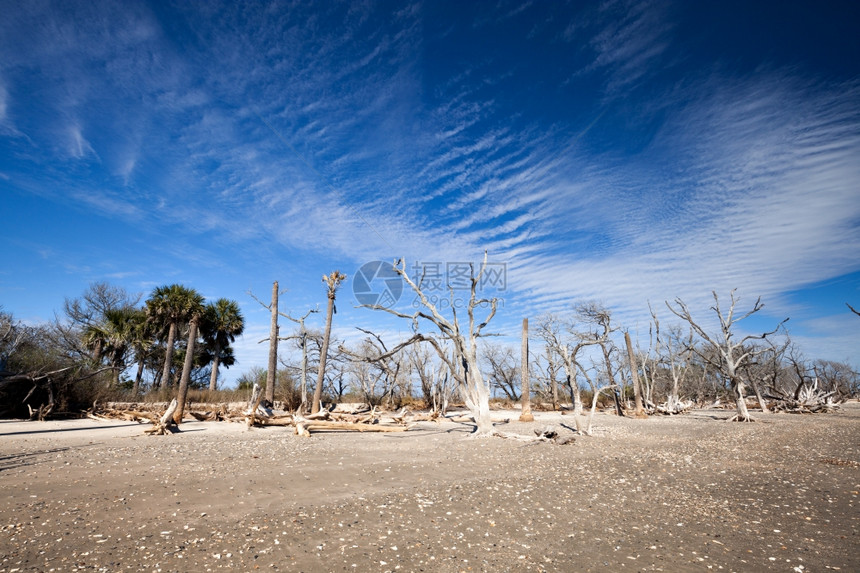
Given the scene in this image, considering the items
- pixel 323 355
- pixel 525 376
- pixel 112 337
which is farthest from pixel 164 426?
pixel 112 337

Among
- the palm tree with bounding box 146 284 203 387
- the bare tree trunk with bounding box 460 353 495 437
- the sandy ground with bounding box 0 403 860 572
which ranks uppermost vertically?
the palm tree with bounding box 146 284 203 387

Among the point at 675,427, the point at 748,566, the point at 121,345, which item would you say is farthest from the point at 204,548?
the point at 121,345

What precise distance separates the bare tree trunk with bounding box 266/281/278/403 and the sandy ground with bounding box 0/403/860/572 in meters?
12.4

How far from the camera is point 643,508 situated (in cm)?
597

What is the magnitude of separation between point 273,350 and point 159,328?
1339 cm

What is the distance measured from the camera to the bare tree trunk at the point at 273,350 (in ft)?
77.0

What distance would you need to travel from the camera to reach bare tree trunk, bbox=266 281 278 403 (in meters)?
23.5

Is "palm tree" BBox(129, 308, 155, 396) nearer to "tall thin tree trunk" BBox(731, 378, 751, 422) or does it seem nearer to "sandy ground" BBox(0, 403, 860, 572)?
"sandy ground" BBox(0, 403, 860, 572)

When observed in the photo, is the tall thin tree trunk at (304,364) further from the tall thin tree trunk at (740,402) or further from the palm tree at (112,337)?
the tall thin tree trunk at (740,402)

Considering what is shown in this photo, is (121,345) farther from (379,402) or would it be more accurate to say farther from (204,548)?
(204,548)

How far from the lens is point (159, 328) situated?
3127 cm

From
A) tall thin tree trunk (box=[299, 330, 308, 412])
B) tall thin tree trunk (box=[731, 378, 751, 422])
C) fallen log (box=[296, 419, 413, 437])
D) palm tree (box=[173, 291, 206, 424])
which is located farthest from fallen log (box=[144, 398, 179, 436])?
tall thin tree trunk (box=[731, 378, 751, 422])

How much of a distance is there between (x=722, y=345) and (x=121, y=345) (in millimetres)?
38417

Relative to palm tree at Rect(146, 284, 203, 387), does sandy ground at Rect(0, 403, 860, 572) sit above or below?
below
